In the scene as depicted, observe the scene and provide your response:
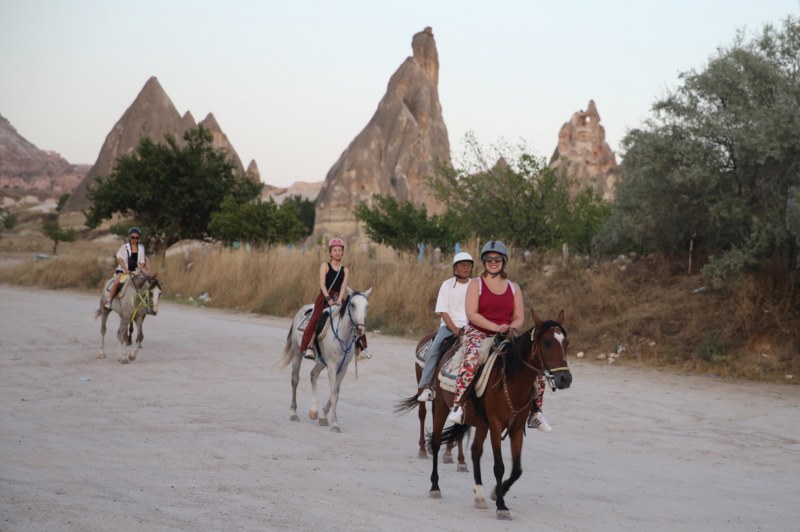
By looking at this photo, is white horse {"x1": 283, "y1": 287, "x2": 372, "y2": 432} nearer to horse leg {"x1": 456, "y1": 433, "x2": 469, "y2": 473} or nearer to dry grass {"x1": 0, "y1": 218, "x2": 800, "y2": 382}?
horse leg {"x1": 456, "y1": 433, "x2": 469, "y2": 473}

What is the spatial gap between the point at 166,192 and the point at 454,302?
44.0 metres

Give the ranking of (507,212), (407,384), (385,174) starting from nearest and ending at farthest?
(407,384) < (507,212) < (385,174)

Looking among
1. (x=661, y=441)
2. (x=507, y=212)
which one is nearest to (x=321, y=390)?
(x=661, y=441)

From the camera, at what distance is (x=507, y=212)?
30484mm

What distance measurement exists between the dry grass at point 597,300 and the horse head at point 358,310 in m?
9.43

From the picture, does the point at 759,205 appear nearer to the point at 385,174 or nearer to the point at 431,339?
the point at 431,339

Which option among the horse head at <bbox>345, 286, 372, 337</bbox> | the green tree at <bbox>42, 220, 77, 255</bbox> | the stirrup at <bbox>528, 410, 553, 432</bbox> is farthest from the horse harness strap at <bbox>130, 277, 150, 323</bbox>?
the green tree at <bbox>42, 220, 77, 255</bbox>

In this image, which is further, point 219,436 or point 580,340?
point 580,340

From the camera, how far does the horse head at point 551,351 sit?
24.0 ft

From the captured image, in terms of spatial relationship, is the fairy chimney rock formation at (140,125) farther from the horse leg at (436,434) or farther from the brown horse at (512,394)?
the brown horse at (512,394)

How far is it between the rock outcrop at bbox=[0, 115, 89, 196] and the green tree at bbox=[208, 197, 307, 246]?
143 m

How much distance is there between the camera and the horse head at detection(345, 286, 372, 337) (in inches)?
470

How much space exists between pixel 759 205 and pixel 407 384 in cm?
931

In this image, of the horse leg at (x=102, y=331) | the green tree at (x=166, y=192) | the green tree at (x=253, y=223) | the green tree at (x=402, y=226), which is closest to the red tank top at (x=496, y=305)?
the horse leg at (x=102, y=331)
